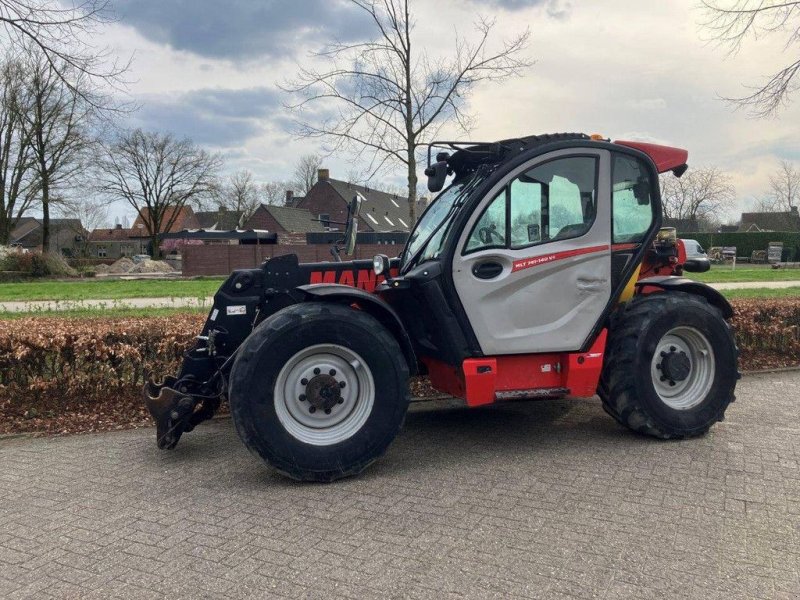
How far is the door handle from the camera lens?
14.8 ft

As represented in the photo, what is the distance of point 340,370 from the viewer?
4.36 meters

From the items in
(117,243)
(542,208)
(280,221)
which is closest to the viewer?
(542,208)

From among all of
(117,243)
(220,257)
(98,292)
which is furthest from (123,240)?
(98,292)

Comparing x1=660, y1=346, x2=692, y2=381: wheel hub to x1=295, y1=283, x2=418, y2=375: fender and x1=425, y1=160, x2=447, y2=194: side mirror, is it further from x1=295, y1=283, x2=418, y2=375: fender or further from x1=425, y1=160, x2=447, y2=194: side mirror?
x1=425, y1=160, x2=447, y2=194: side mirror

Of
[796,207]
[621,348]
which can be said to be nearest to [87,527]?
[621,348]

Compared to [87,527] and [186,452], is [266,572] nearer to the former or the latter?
[87,527]

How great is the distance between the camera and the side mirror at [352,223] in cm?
554

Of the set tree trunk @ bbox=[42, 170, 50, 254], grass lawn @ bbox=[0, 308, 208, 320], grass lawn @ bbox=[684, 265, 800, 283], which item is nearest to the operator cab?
grass lawn @ bbox=[0, 308, 208, 320]

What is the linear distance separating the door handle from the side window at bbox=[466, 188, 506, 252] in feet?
0.41

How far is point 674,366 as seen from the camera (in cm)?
497

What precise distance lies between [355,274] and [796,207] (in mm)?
67393

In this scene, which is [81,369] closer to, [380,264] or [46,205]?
[380,264]

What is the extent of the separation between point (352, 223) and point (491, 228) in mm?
1532

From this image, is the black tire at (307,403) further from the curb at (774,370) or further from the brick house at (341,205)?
the brick house at (341,205)
